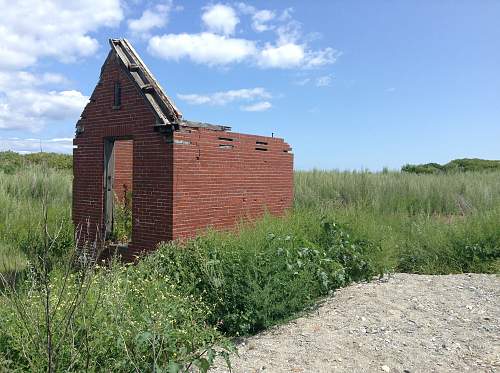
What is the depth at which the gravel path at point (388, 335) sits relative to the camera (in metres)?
4.59

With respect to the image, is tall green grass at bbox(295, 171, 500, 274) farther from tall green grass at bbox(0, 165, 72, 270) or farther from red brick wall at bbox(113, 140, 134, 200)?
tall green grass at bbox(0, 165, 72, 270)

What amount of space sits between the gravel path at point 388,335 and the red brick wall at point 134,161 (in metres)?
3.75

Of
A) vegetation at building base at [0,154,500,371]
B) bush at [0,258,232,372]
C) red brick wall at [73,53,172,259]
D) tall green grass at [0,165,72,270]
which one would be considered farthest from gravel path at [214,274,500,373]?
tall green grass at [0,165,72,270]

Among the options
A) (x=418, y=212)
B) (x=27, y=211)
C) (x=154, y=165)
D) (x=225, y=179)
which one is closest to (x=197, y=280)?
(x=154, y=165)

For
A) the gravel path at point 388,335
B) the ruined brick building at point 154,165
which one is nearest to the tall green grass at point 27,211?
the ruined brick building at point 154,165

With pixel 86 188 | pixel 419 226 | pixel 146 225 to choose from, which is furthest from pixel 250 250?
pixel 419 226

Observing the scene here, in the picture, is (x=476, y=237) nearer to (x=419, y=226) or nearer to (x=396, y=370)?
(x=419, y=226)

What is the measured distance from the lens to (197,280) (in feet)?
20.5

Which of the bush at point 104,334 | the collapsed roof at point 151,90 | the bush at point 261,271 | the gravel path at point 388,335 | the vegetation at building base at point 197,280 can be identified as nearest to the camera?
the bush at point 104,334

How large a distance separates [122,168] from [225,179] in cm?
286

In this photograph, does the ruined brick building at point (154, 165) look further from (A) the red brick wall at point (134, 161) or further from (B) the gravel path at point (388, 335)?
(B) the gravel path at point (388, 335)

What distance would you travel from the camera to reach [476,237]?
9.63 m

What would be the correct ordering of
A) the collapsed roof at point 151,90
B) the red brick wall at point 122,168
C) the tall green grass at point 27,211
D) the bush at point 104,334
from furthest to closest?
A: the red brick wall at point 122,168
the tall green grass at point 27,211
the collapsed roof at point 151,90
the bush at point 104,334

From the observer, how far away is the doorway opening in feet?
33.1
